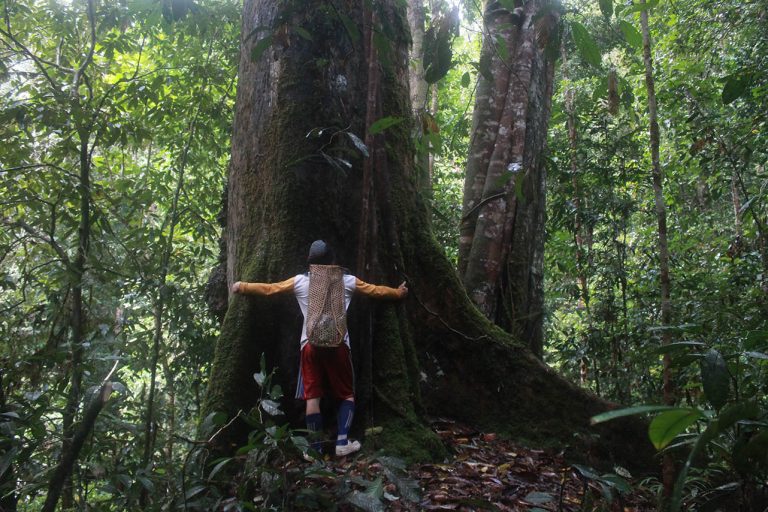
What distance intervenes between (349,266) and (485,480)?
1726 mm

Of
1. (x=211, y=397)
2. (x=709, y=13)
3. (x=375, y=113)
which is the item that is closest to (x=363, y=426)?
(x=211, y=397)

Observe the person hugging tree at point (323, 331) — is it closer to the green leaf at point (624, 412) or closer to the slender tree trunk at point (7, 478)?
the slender tree trunk at point (7, 478)

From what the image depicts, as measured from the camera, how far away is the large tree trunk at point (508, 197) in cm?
546

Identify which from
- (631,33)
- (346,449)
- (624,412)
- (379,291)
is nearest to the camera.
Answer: (624,412)

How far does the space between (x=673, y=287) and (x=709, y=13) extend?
12.0 ft

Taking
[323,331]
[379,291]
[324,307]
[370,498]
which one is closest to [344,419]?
[323,331]

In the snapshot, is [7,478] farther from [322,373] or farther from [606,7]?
[606,7]

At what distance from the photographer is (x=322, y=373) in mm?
3859

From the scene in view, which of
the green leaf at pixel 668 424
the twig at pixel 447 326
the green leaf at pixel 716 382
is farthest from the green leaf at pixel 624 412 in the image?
the twig at pixel 447 326

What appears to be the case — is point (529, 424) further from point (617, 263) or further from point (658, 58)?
point (658, 58)

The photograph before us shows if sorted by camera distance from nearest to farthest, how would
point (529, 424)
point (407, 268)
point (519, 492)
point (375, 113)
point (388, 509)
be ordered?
point (388, 509) < point (375, 113) < point (519, 492) < point (529, 424) < point (407, 268)

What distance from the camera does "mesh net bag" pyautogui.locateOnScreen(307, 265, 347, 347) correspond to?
378 cm

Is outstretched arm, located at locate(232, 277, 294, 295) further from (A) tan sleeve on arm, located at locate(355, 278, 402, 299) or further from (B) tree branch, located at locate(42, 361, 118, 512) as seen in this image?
(B) tree branch, located at locate(42, 361, 118, 512)

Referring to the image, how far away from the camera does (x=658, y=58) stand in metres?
8.58
